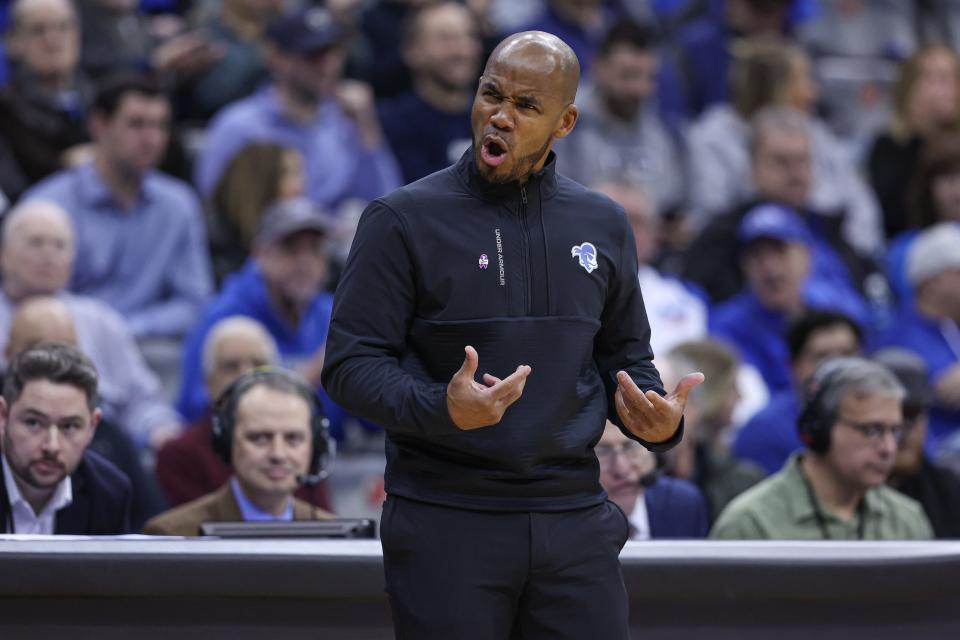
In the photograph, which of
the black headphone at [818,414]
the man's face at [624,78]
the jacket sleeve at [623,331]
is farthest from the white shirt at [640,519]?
the man's face at [624,78]

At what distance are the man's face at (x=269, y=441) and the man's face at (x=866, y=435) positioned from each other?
1.49 metres

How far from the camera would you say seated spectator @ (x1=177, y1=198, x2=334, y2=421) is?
6.44m

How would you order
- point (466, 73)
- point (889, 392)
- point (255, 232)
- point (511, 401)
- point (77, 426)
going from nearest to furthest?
point (511, 401), point (77, 426), point (889, 392), point (255, 232), point (466, 73)

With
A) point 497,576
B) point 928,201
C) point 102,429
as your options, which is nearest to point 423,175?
point 928,201

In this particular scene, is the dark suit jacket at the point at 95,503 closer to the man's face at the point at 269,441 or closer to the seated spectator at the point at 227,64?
the man's face at the point at 269,441

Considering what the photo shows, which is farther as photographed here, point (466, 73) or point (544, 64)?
point (466, 73)

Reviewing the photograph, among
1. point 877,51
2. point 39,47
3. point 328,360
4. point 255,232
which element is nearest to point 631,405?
point 328,360

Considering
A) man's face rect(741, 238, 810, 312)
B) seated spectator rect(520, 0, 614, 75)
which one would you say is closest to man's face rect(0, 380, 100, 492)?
man's face rect(741, 238, 810, 312)

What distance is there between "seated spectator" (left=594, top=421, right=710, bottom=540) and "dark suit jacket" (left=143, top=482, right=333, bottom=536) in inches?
30.5

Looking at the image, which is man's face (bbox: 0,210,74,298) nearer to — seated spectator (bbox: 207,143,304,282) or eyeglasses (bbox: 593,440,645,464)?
seated spectator (bbox: 207,143,304,282)

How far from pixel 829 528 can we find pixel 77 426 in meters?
2.08

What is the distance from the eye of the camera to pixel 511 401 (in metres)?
2.44

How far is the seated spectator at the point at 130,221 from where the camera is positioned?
22.5ft

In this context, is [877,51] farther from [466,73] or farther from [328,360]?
[328,360]
